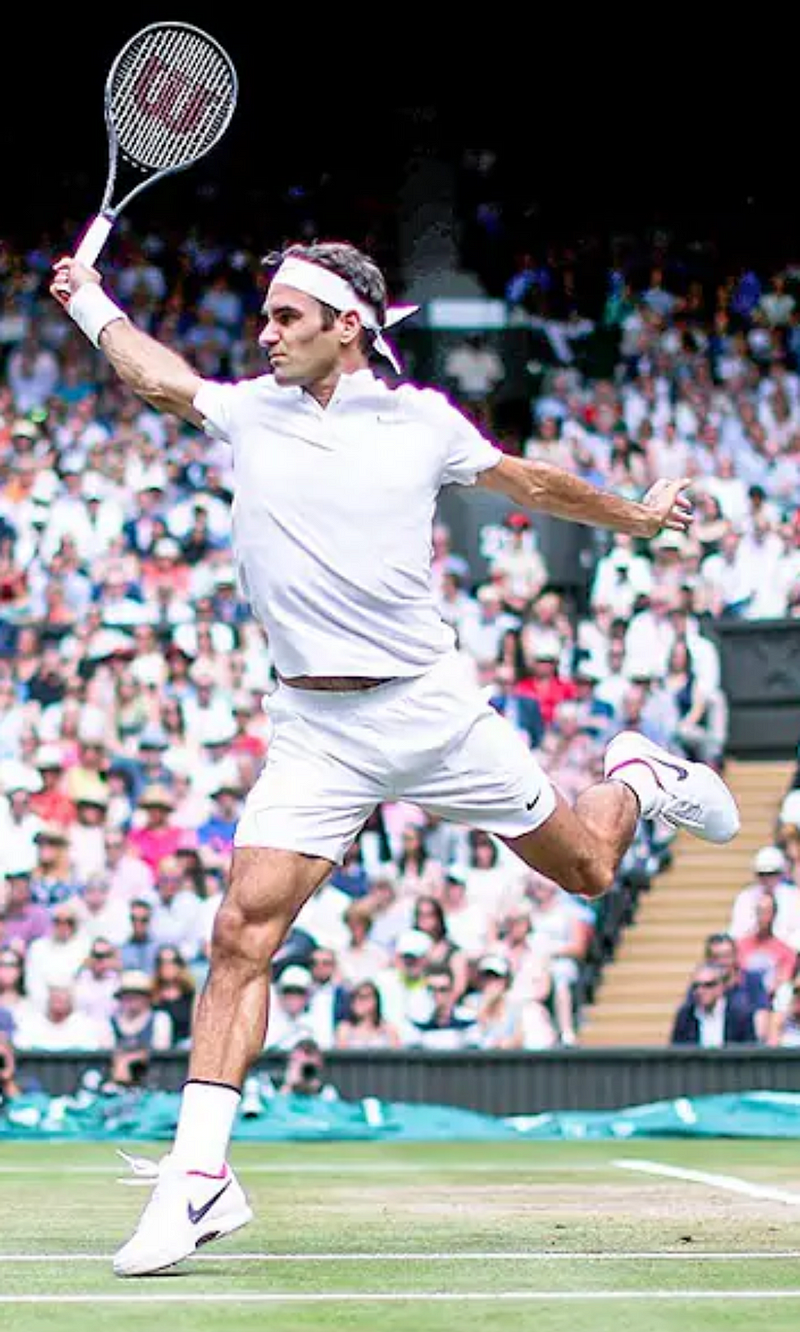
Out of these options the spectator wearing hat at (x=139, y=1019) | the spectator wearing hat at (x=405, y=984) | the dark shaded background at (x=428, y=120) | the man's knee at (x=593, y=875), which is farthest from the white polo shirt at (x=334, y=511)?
the dark shaded background at (x=428, y=120)

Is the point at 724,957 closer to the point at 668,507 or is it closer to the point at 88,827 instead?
the point at 88,827

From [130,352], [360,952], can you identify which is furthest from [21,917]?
[130,352]

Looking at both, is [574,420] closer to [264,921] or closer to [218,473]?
[218,473]

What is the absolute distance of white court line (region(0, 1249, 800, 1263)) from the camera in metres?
6.46

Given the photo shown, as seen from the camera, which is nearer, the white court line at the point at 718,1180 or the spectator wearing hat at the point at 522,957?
the white court line at the point at 718,1180

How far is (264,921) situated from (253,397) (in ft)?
Result: 4.08

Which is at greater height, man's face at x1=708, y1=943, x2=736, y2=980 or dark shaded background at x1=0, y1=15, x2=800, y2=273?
dark shaded background at x1=0, y1=15, x2=800, y2=273

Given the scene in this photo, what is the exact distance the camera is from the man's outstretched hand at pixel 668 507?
719 centimetres

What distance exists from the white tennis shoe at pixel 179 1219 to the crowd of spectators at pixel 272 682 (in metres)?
7.58

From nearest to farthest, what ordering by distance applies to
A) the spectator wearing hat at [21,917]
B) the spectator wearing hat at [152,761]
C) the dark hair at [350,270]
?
the dark hair at [350,270] < the spectator wearing hat at [21,917] < the spectator wearing hat at [152,761]

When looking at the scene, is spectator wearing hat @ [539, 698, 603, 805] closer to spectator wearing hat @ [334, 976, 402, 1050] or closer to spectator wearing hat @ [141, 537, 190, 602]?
spectator wearing hat @ [334, 976, 402, 1050]

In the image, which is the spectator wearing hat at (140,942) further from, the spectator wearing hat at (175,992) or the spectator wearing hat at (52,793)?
the spectator wearing hat at (52,793)

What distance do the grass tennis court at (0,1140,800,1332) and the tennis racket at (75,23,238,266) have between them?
3054mm

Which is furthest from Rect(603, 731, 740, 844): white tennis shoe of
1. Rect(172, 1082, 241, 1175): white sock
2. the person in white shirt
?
the person in white shirt
